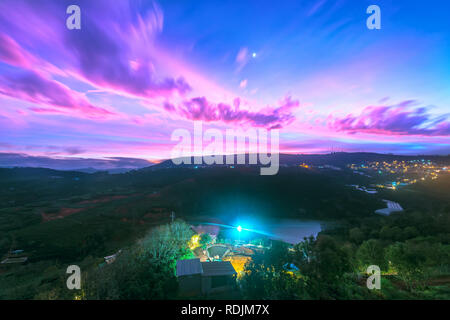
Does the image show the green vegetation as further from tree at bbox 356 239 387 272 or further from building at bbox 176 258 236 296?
building at bbox 176 258 236 296

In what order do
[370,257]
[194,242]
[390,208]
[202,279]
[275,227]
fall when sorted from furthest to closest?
[390,208] < [275,227] < [194,242] < [370,257] < [202,279]

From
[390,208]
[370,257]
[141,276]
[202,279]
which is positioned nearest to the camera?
[141,276]

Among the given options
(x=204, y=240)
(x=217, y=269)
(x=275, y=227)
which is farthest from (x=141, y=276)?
(x=275, y=227)

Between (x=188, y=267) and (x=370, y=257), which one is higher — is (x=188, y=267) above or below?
below

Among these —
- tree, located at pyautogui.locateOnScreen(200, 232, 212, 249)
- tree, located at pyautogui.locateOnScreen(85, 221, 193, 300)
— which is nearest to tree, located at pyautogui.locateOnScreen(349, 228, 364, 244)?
tree, located at pyautogui.locateOnScreen(200, 232, 212, 249)

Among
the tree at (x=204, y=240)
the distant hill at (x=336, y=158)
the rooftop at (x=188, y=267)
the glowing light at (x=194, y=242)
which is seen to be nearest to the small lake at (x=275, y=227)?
the tree at (x=204, y=240)

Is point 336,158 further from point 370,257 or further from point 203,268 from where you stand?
point 203,268

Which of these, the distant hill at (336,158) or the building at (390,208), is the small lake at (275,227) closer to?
the building at (390,208)

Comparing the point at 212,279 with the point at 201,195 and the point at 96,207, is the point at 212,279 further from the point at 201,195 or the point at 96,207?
the point at 201,195
